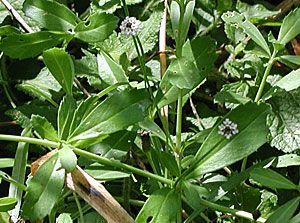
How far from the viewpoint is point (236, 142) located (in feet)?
3.58

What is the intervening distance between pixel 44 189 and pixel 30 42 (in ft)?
1.02

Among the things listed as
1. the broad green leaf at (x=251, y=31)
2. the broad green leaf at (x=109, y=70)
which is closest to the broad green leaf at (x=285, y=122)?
the broad green leaf at (x=251, y=31)

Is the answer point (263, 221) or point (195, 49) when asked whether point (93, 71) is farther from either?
point (263, 221)

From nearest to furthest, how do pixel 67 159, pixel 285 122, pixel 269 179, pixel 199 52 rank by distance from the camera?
pixel 67 159
pixel 269 179
pixel 199 52
pixel 285 122

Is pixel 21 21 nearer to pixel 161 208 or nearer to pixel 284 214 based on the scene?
pixel 161 208

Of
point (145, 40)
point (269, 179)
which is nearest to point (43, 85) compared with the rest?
point (145, 40)

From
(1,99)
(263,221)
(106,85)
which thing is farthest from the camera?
(1,99)

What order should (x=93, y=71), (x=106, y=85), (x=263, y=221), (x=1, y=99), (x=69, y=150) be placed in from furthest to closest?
1. (x=1, y=99)
2. (x=93, y=71)
3. (x=106, y=85)
4. (x=263, y=221)
5. (x=69, y=150)

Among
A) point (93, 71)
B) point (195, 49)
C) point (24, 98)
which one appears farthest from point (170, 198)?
point (24, 98)

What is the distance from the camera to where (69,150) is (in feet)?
3.36

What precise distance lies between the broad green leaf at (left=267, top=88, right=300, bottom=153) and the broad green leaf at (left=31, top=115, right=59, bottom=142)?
51 cm

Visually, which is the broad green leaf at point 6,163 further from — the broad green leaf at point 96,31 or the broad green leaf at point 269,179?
the broad green leaf at point 269,179

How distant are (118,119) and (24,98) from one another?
0.50 meters

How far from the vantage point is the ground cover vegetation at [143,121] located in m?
1.07
